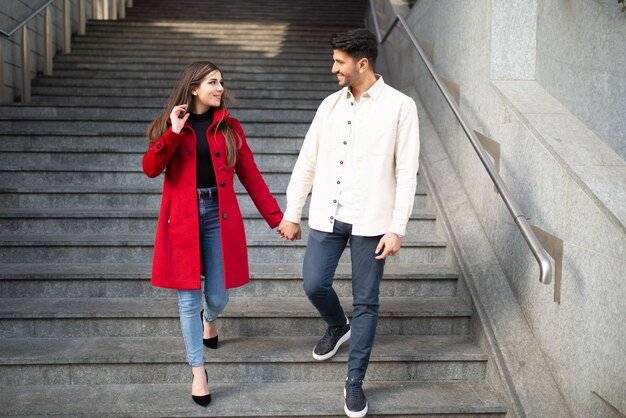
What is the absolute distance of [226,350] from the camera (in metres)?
3.50

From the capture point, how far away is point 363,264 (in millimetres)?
2992

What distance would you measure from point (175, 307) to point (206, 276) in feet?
2.22

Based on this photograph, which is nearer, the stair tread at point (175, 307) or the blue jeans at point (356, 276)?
the blue jeans at point (356, 276)

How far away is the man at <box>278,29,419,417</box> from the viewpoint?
2.91m

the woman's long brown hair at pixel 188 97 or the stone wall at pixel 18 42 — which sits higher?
the stone wall at pixel 18 42

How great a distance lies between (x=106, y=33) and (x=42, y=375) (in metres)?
6.57

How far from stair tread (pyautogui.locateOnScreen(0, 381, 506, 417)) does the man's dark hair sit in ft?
5.09

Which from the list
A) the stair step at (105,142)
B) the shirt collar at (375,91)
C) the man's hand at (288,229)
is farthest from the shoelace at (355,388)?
the stair step at (105,142)

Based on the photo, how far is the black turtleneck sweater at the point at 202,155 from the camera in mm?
3072

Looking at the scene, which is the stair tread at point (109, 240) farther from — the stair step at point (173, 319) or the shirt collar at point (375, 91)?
the shirt collar at point (375, 91)

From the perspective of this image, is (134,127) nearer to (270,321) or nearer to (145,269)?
(145,269)

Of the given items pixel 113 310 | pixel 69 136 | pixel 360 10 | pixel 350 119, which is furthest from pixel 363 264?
pixel 360 10

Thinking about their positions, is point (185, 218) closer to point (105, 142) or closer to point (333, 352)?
point (333, 352)

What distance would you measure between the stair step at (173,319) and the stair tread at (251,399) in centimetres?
37
